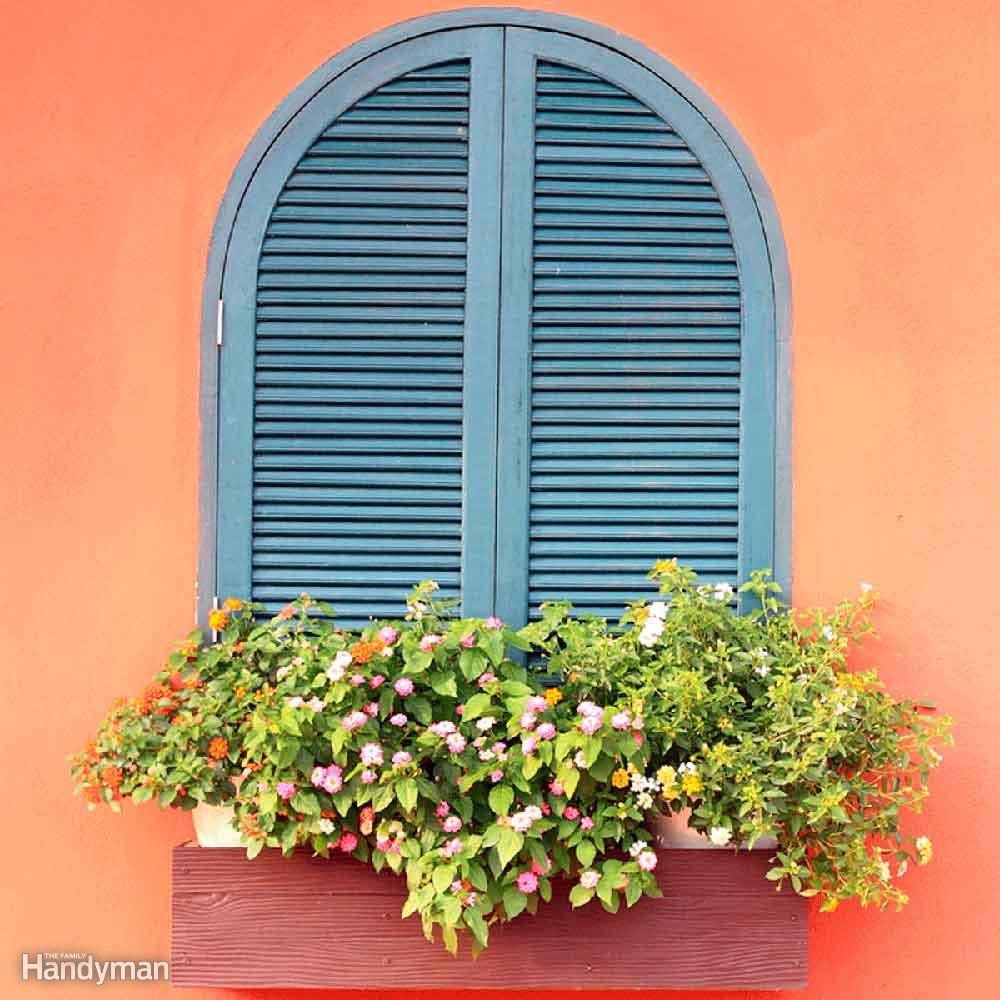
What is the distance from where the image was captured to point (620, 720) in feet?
9.03

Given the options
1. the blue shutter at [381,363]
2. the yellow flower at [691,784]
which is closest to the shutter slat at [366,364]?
the blue shutter at [381,363]

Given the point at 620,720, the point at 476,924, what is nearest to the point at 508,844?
the point at 476,924

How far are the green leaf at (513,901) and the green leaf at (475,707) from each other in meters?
0.30

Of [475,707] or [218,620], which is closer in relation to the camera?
[475,707]

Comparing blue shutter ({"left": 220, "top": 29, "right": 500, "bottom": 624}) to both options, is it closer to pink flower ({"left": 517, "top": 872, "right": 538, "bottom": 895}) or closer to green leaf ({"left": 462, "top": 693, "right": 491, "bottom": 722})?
green leaf ({"left": 462, "top": 693, "right": 491, "bottom": 722})

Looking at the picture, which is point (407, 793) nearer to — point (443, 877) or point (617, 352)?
point (443, 877)

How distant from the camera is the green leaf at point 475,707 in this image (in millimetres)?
2824

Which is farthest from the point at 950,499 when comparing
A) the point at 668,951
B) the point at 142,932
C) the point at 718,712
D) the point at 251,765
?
the point at 142,932

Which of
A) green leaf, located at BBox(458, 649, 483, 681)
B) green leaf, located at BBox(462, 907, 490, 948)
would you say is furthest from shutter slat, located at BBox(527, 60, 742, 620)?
green leaf, located at BBox(462, 907, 490, 948)

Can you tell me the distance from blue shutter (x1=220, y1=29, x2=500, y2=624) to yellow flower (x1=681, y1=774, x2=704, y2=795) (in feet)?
1.84

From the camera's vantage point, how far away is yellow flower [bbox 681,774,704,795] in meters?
2.77

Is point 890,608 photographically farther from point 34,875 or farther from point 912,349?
point 34,875

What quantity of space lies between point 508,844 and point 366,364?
38.5 inches

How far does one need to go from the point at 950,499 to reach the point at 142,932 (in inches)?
68.6
